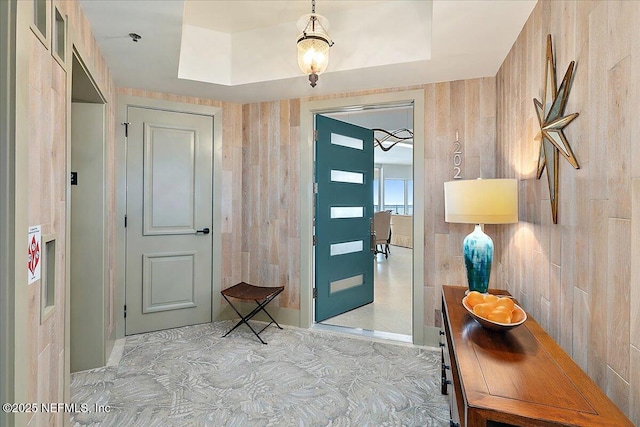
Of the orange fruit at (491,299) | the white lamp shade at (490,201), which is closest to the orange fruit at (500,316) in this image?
the orange fruit at (491,299)

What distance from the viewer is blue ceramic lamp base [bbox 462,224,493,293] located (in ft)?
6.82

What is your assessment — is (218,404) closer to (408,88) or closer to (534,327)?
(534,327)

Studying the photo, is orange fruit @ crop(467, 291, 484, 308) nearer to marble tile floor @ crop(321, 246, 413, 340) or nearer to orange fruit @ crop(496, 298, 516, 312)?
orange fruit @ crop(496, 298, 516, 312)

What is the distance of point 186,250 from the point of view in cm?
342

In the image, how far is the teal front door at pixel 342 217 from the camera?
3.53 metres

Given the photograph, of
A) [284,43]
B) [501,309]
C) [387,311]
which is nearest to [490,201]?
[501,309]

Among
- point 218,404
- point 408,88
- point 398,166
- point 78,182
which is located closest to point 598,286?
point 218,404

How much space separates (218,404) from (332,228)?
2027 mm

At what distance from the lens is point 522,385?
1.09 m

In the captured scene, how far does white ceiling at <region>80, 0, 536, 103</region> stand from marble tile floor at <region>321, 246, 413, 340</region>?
2391mm

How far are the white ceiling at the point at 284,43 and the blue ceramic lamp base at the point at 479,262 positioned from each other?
1.34m

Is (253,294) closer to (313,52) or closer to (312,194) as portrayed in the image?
(312,194)

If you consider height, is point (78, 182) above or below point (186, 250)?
above

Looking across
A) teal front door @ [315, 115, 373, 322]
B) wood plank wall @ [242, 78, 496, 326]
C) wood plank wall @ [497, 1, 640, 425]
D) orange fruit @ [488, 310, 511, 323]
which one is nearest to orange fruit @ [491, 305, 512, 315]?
orange fruit @ [488, 310, 511, 323]
